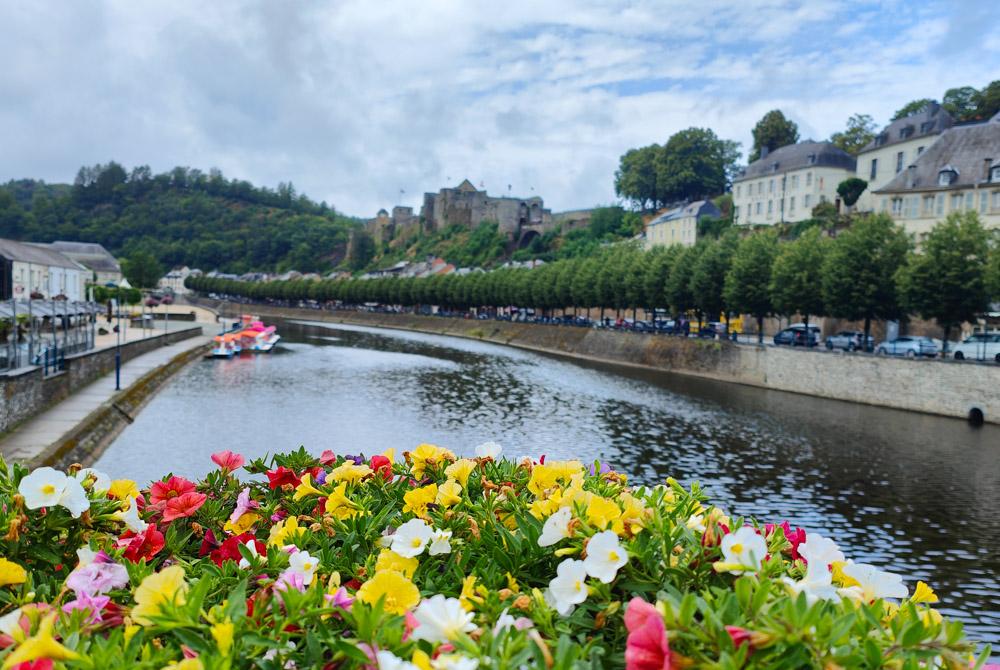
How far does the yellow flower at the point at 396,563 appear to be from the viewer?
3.55m

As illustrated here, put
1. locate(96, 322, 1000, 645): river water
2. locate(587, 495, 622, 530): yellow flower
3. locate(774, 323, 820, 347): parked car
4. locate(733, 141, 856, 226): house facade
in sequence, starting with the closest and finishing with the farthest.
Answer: locate(587, 495, 622, 530): yellow flower → locate(96, 322, 1000, 645): river water → locate(774, 323, 820, 347): parked car → locate(733, 141, 856, 226): house facade

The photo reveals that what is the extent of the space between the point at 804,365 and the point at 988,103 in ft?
173

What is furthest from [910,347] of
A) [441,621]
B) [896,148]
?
[441,621]

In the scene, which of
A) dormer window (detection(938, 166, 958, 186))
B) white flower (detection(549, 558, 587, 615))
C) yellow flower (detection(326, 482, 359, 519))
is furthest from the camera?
dormer window (detection(938, 166, 958, 186))

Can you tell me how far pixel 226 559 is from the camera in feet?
12.9

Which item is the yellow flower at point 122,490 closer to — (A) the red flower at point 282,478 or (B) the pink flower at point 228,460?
(B) the pink flower at point 228,460

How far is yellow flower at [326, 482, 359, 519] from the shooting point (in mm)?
4426

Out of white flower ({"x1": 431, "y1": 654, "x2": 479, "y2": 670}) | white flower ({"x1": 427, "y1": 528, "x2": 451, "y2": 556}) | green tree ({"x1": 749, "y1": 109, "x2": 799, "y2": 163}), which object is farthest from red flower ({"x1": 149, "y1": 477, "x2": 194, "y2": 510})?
green tree ({"x1": 749, "y1": 109, "x2": 799, "y2": 163})

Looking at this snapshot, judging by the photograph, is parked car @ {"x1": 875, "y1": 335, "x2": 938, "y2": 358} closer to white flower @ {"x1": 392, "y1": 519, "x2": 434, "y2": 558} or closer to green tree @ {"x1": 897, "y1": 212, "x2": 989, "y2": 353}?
green tree @ {"x1": 897, "y1": 212, "x2": 989, "y2": 353}

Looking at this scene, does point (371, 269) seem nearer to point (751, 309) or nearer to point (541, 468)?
point (751, 309)

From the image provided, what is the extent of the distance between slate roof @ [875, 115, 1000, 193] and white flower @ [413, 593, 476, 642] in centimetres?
6200

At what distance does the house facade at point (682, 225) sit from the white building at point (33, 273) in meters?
58.7

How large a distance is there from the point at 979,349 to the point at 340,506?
36.4 metres

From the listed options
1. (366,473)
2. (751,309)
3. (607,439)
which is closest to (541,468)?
(366,473)
